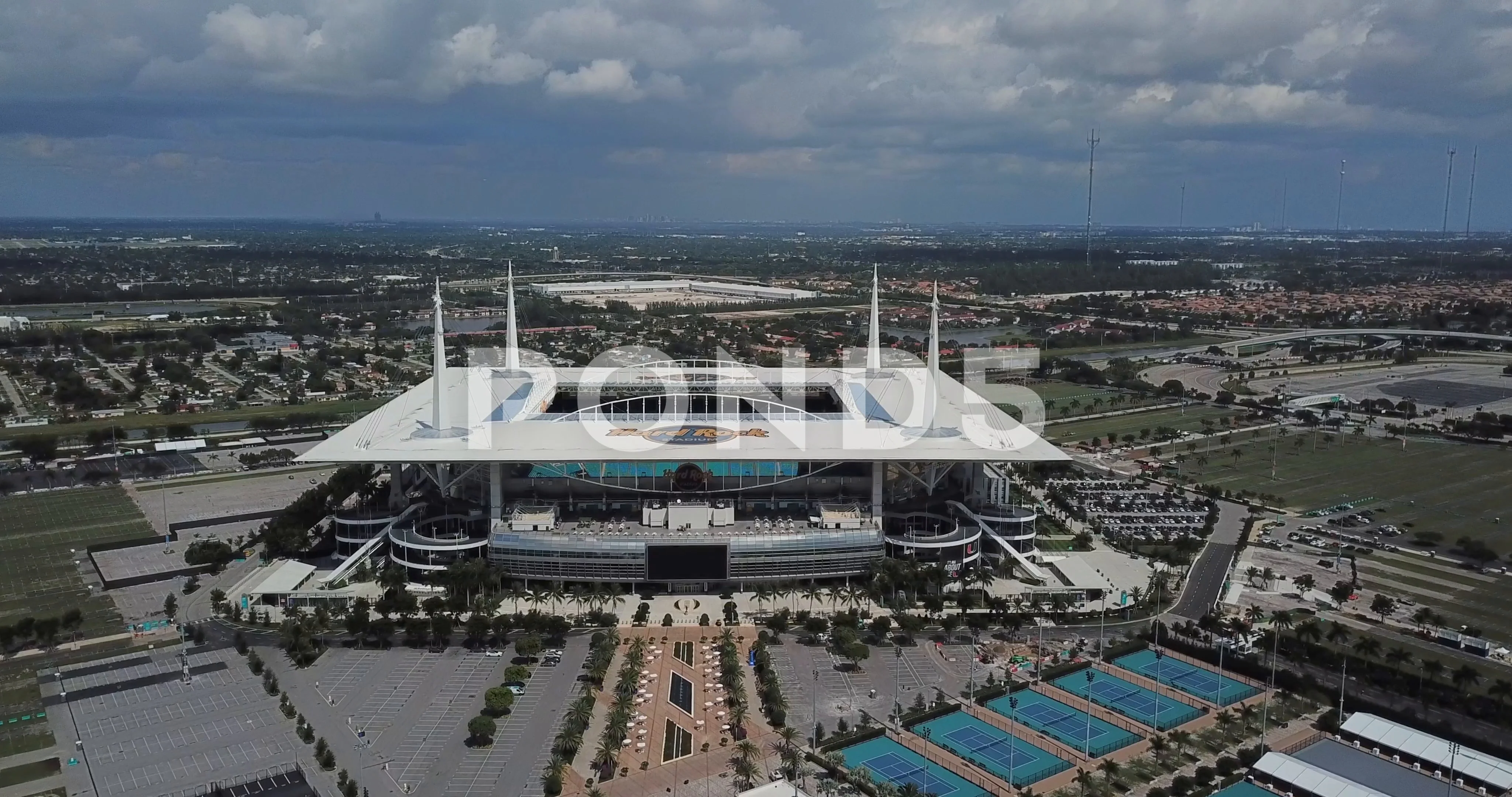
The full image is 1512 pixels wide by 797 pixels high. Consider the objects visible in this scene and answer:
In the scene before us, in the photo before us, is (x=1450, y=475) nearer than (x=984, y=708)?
No

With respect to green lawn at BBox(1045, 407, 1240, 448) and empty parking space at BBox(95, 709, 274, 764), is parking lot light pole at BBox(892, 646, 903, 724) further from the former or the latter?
green lawn at BBox(1045, 407, 1240, 448)

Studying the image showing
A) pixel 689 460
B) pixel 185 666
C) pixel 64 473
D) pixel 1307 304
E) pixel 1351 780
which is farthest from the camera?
pixel 1307 304

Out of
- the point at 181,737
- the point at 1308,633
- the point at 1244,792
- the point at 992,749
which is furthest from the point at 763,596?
the point at 181,737

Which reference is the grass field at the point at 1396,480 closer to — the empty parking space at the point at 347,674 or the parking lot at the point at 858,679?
the parking lot at the point at 858,679

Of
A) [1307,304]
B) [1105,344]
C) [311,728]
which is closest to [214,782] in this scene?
[311,728]

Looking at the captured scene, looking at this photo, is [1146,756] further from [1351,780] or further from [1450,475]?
[1450,475]

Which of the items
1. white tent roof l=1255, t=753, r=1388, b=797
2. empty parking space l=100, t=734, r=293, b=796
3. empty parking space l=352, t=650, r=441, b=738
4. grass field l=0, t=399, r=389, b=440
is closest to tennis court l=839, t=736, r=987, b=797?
white tent roof l=1255, t=753, r=1388, b=797

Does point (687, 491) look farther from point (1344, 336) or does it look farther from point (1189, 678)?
point (1344, 336)
